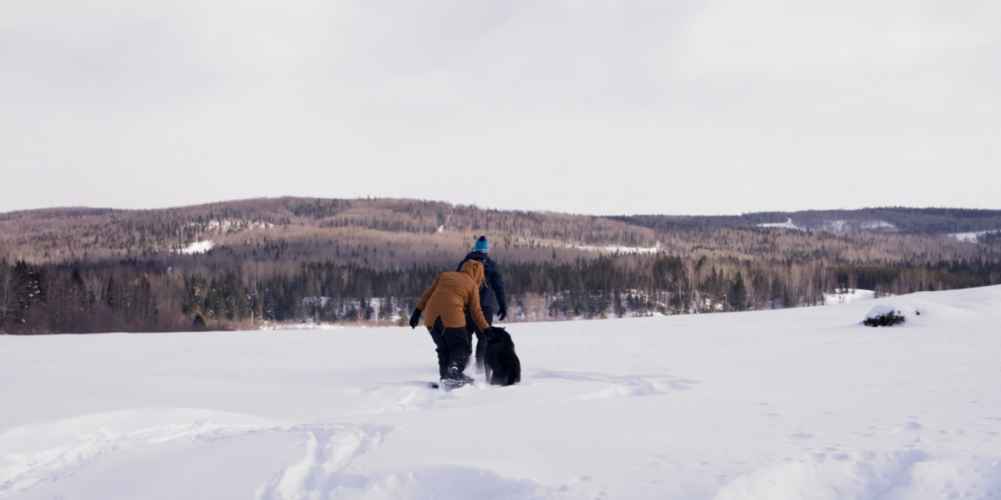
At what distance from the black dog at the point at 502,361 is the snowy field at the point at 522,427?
0.35 m

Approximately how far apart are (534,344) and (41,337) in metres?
12.0

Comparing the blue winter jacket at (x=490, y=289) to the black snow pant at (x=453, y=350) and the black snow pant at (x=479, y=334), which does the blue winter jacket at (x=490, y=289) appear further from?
the black snow pant at (x=453, y=350)

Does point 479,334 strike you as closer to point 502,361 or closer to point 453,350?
point 502,361

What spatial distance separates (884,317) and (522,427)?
14.5 m

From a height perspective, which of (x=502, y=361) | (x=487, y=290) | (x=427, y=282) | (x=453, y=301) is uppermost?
(x=487, y=290)

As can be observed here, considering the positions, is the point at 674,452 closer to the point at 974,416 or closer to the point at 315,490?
the point at 315,490

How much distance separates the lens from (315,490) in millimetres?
4879

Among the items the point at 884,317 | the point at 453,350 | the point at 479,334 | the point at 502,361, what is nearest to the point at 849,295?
the point at 884,317

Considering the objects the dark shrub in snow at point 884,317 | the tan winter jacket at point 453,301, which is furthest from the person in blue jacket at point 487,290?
the dark shrub in snow at point 884,317

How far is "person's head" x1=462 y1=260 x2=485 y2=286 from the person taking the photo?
11062mm

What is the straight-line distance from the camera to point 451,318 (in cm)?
1045

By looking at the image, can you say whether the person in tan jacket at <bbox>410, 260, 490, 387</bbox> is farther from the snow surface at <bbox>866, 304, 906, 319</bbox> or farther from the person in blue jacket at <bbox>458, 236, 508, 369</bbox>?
the snow surface at <bbox>866, 304, 906, 319</bbox>

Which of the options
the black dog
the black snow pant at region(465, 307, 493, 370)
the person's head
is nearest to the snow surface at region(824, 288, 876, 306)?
the black snow pant at region(465, 307, 493, 370)

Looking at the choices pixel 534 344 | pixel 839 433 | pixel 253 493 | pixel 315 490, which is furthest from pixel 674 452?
pixel 534 344
